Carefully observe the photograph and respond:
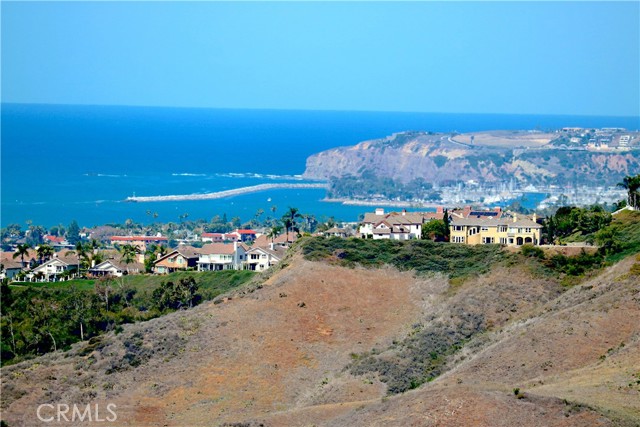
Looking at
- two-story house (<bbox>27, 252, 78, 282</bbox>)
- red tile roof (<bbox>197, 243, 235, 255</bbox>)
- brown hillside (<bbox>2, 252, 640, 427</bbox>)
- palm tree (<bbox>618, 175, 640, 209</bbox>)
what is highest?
palm tree (<bbox>618, 175, 640, 209</bbox>)

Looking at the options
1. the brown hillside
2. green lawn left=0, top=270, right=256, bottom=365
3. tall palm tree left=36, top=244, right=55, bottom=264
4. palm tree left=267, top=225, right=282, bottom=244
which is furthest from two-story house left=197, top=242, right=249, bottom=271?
the brown hillside

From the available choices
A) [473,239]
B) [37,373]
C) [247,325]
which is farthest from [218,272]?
[37,373]

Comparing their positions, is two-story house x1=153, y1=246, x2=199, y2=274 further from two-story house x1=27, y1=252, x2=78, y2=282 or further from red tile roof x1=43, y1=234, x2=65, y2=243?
red tile roof x1=43, y1=234, x2=65, y2=243

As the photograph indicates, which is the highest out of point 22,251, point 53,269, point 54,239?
point 22,251

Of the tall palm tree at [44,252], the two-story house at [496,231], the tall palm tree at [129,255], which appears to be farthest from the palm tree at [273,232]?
the two-story house at [496,231]

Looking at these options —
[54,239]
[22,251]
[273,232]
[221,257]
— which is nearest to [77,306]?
[221,257]

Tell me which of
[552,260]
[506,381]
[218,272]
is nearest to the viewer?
[506,381]

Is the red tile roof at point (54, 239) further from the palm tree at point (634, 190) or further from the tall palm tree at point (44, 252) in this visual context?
the palm tree at point (634, 190)

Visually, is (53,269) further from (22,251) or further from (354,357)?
(354,357)

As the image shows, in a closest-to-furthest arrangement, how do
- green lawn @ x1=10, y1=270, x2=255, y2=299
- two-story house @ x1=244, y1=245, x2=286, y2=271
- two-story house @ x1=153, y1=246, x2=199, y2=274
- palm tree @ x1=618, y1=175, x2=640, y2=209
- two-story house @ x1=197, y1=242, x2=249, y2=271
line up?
palm tree @ x1=618, y1=175, x2=640, y2=209
green lawn @ x1=10, y1=270, x2=255, y2=299
two-story house @ x1=153, y1=246, x2=199, y2=274
two-story house @ x1=244, y1=245, x2=286, y2=271
two-story house @ x1=197, y1=242, x2=249, y2=271

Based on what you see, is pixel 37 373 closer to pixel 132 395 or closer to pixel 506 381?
pixel 132 395

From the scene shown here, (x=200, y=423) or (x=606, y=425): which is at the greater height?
(x=606, y=425)
